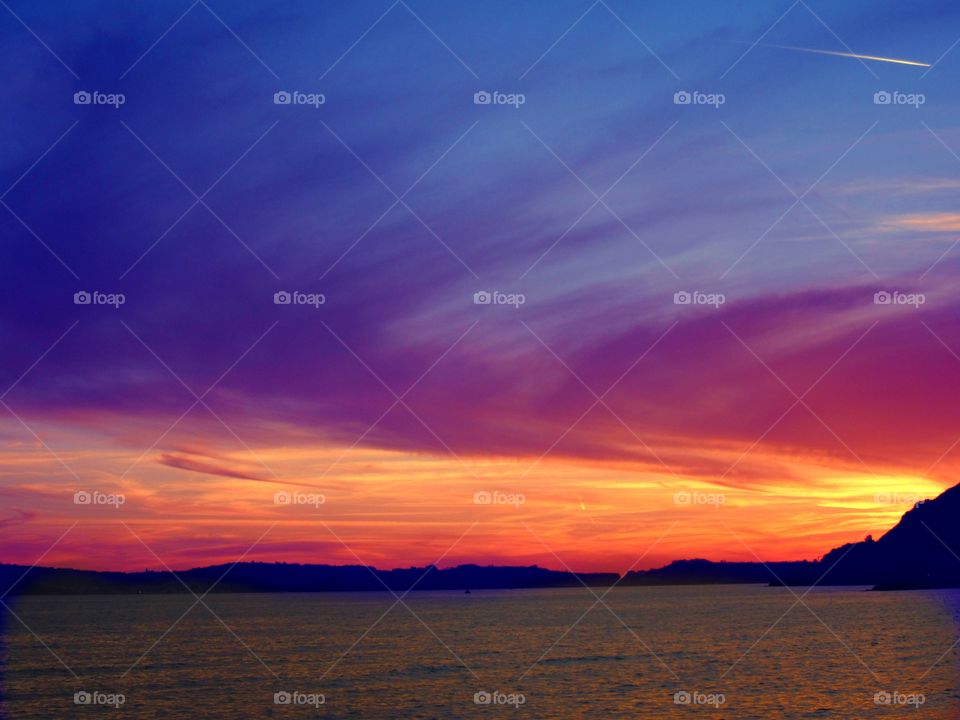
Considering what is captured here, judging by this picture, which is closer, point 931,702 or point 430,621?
point 931,702

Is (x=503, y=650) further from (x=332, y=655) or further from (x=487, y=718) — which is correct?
(x=487, y=718)

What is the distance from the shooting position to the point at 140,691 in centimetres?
6222

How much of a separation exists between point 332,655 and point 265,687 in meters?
24.6

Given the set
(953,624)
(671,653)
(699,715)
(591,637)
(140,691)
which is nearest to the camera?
(699,715)

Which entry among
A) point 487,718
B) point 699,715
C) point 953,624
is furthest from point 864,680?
point 953,624

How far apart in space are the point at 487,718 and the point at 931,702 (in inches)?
932

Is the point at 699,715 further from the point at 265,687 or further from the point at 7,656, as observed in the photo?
the point at 7,656

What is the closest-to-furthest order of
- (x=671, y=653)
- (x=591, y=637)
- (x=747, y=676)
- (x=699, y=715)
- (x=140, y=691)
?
(x=699, y=715)
(x=140, y=691)
(x=747, y=676)
(x=671, y=653)
(x=591, y=637)

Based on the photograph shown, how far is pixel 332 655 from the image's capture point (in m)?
87.7

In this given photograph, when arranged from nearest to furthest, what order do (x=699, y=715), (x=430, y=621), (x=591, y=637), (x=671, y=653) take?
(x=699, y=715) < (x=671, y=653) < (x=591, y=637) < (x=430, y=621)

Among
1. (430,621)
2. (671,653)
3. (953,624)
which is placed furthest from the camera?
(430,621)

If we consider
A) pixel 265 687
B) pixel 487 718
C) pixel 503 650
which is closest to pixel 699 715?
pixel 487 718

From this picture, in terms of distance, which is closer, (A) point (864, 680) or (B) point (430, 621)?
(A) point (864, 680)

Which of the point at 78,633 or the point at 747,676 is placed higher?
the point at 78,633
